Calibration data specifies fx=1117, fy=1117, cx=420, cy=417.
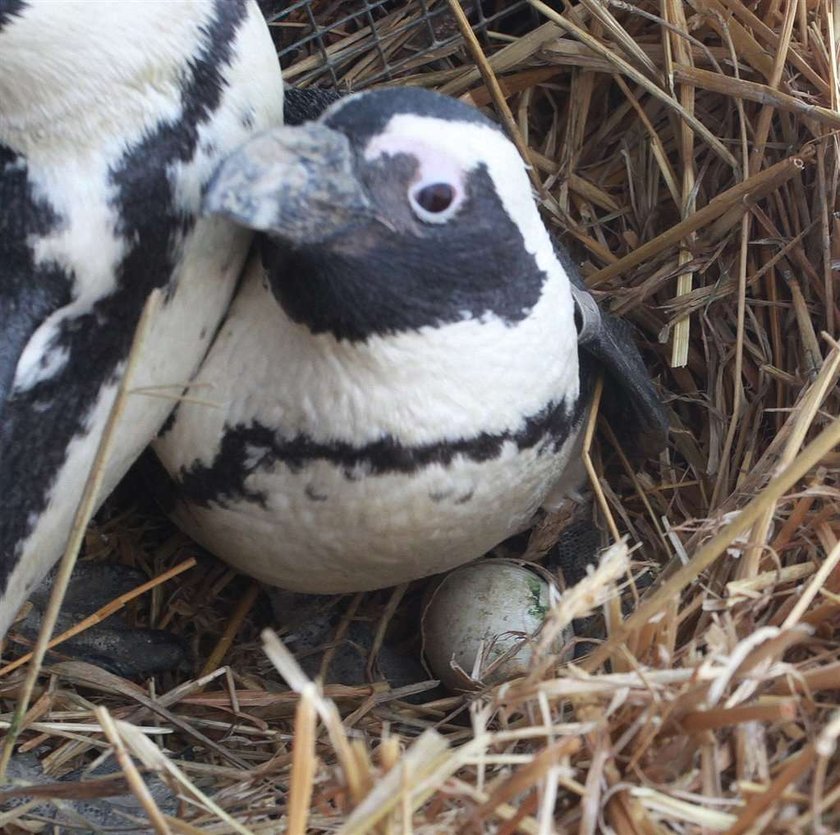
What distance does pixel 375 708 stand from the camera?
61.6 inches

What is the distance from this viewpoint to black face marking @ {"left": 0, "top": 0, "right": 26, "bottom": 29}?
1082 mm

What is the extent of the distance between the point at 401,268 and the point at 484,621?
65cm

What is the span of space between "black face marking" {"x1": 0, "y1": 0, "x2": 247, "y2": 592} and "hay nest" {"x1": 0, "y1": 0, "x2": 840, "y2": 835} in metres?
0.26

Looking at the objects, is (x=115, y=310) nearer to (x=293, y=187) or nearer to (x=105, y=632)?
(x=293, y=187)

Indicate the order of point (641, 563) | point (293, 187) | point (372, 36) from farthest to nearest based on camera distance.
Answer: point (372, 36), point (641, 563), point (293, 187)

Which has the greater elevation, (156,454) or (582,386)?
(156,454)

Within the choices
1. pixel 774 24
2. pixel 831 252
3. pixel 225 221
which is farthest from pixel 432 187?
pixel 774 24

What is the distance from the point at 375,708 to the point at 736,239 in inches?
35.1

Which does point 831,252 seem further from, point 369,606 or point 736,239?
point 369,606

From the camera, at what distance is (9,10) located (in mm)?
1083

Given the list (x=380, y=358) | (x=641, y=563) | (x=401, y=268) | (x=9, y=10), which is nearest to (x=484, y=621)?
(x=641, y=563)

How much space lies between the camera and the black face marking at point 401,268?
110cm

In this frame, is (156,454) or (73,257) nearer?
(73,257)

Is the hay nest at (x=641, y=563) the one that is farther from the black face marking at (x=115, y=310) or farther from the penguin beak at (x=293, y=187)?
the penguin beak at (x=293, y=187)
